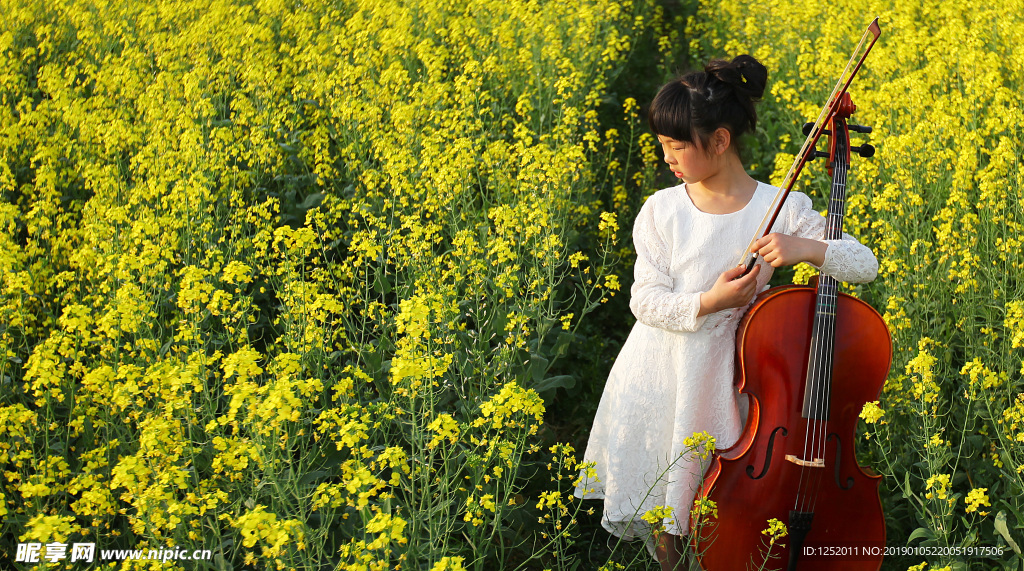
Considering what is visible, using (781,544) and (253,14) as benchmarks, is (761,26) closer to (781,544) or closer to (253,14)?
(253,14)

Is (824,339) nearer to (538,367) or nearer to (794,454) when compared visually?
(794,454)

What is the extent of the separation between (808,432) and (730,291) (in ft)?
1.34

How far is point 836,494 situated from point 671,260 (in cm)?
78

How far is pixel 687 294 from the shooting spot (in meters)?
2.31

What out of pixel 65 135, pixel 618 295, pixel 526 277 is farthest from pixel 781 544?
pixel 65 135

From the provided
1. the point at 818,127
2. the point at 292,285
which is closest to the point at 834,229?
the point at 818,127

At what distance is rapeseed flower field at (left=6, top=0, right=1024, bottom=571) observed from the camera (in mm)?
2094

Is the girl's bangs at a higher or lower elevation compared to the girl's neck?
→ higher

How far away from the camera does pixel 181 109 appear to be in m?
4.47

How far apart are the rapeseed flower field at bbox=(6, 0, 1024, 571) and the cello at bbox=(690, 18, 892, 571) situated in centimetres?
10

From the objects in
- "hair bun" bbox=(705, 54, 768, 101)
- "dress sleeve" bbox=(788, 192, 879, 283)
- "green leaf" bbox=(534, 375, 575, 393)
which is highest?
"hair bun" bbox=(705, 54, 768, 101)

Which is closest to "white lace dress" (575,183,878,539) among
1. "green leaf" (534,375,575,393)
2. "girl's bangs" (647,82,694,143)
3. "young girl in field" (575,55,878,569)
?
"young girl in field" (575,55,878,569)

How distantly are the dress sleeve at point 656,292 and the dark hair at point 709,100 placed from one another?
0.93ft

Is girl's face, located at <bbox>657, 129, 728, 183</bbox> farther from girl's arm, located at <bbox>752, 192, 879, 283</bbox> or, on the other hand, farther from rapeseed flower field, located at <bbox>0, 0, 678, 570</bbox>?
rapeseed flower field, located at <bbox>0, 0, 678, 570</bbox>
